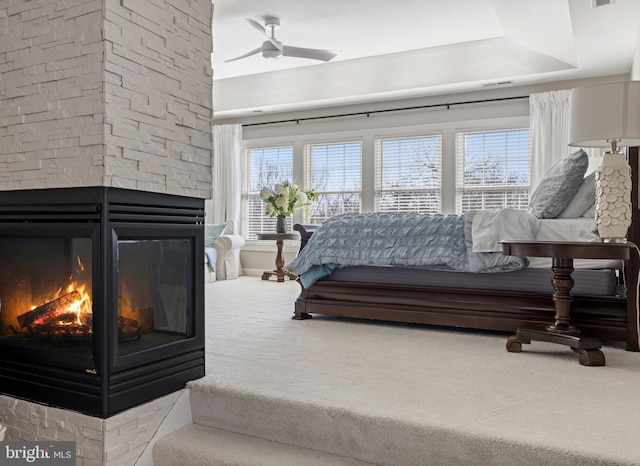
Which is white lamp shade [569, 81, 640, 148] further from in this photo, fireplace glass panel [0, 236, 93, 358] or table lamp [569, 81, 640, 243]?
fireplace glass panel [0, 236, 93, 358]

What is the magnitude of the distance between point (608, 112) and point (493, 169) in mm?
3711

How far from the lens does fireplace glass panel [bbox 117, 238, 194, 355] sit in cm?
197

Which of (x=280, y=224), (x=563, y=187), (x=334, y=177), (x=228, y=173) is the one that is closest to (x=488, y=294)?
(x=563, y=187)

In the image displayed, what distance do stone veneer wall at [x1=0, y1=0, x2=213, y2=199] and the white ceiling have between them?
309 cm

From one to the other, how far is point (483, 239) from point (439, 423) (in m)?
1.73


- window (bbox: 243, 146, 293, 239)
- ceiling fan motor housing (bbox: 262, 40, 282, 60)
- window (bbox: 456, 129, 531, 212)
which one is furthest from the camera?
window (bbox: 243, 146, 293, 239)

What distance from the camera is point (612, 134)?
8.93 ft

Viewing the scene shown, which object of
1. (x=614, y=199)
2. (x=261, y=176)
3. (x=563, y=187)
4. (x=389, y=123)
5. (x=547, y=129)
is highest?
(x=389, y=123)

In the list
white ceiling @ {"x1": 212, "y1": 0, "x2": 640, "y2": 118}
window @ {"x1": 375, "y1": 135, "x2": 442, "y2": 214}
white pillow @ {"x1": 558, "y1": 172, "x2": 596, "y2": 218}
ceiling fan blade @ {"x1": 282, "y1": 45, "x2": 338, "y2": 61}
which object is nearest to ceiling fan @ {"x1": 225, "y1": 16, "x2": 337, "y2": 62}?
ceiling fan blade @ {"x1": 282, "y1": 45, "x2": 338, "y2": 61}

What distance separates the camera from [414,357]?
269cm

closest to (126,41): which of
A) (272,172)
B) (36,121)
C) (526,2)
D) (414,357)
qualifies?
(36,121)

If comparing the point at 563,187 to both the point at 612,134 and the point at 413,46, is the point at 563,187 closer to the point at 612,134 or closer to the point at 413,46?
the point at 612,134

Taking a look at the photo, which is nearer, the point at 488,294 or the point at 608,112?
the point at 608,112

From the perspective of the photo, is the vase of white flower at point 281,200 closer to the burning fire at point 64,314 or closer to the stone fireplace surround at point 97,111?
the stone fireplace surround at point 97,111
